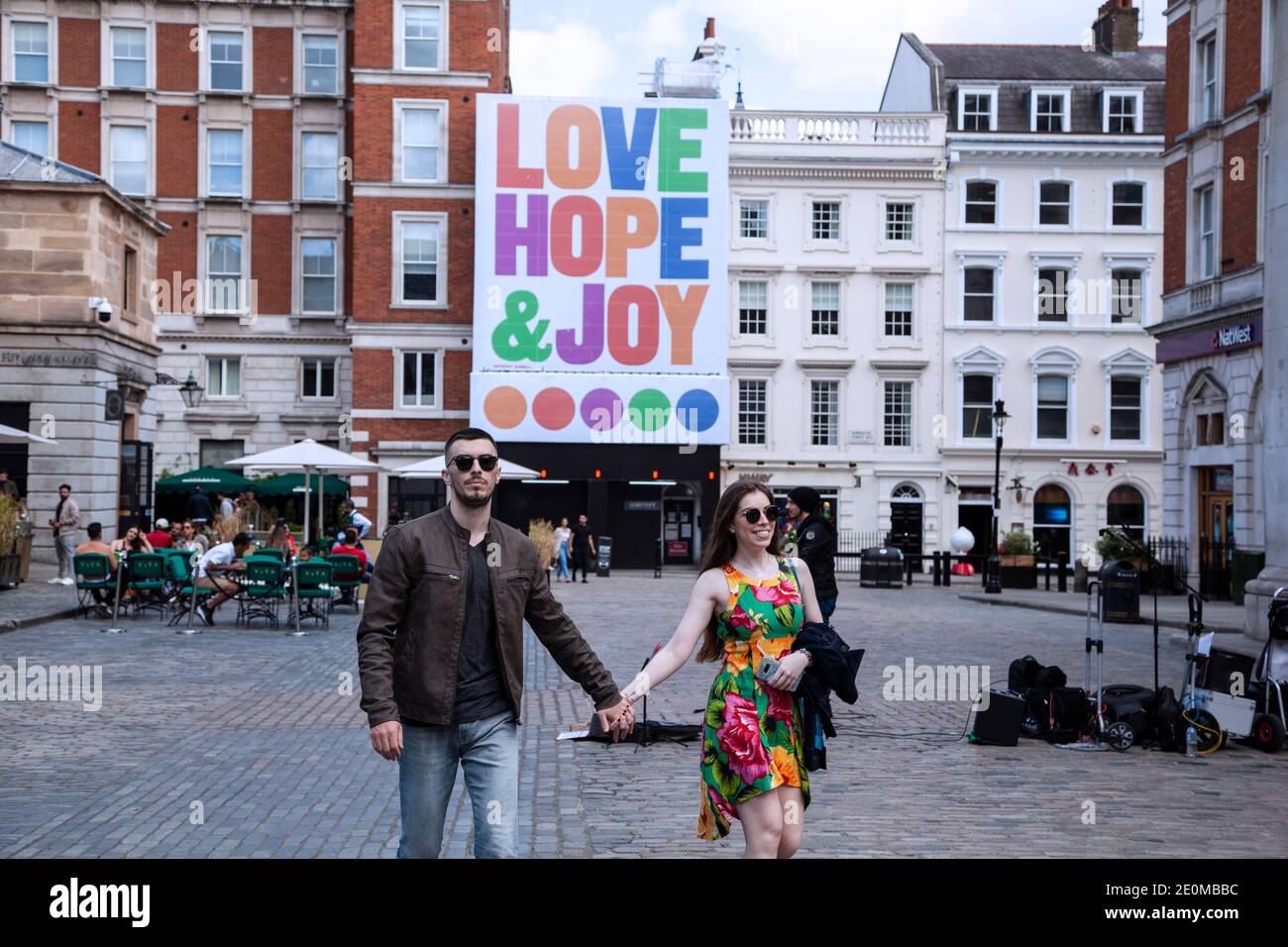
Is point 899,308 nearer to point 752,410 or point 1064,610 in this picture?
point 752,410

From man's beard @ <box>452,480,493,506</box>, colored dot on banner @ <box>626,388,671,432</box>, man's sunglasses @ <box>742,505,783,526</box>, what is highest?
colored dot on banner @ <box>626,388,671,432</box>

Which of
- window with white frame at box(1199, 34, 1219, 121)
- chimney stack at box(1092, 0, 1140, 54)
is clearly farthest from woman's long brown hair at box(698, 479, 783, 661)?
chimney stack at box(1092, 0, 1140, 54)

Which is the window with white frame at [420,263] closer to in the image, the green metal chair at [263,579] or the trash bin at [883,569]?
the trash bin at [883,569]

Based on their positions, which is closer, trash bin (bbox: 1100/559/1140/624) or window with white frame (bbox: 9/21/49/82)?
trash bin (bbox: 1100/559/1140/624)

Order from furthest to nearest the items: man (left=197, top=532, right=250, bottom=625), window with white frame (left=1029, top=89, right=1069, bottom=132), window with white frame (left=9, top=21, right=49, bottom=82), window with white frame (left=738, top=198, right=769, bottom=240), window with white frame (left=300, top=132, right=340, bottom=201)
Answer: window with white frame (left=1029, top=89, right=1069, bottom=132) → window with white frame (left=738, top=198, right=769, bottom=240) → window with white frame (left=300, top=132, right=340, bottom=201) → window with white frame (left=9, top=21, right=49, bottom=82) → man (left=197, top=532, right=250, bottom=625)

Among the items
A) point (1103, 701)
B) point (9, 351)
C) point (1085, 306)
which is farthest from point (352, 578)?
point (1085, 306)

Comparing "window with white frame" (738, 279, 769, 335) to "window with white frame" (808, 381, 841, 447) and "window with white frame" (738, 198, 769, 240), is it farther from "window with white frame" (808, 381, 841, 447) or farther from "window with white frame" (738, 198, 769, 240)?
"window with white frame" (808, 381, 841, 447)

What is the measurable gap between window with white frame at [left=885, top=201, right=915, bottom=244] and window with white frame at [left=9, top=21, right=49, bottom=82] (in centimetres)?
2875

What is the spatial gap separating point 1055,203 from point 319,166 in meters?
25.6

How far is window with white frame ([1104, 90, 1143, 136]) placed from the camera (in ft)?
165

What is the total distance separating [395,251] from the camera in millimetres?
45562

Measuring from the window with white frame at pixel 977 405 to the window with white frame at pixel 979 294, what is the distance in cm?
212
